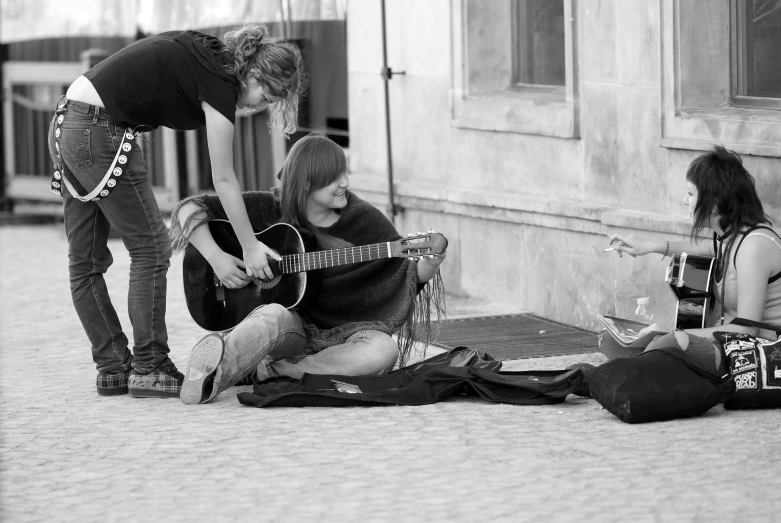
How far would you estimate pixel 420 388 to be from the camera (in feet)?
15.4

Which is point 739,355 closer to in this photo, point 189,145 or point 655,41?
point 655,41

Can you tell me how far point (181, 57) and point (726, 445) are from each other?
235 cm

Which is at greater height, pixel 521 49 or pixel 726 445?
pixel 521 49

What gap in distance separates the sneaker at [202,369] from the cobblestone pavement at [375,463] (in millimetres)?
73

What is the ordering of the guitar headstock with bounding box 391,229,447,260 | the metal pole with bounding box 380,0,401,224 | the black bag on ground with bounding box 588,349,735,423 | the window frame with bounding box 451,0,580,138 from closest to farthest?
the black bag on ground with bounding box 588,349,735,423, the guitar headstock with bounding box 391,229,447,260, the window frame with bounding box 451,0,580,138, the metal pole with bounding box 380,0,401,224

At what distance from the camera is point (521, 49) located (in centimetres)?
730

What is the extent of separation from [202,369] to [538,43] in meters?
3.23

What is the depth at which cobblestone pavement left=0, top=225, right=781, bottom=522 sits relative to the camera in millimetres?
3484

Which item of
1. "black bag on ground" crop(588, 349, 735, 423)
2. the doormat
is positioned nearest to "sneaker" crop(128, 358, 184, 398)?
the doormat

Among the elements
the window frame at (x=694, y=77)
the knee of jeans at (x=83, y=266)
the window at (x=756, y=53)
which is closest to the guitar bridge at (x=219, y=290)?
the knee of jeans at (x=83, y=266)

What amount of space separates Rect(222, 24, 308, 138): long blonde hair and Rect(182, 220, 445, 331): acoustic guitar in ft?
1.87

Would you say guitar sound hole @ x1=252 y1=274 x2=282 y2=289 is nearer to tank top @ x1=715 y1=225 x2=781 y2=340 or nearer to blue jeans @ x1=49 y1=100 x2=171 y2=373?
blue jeans @ x1=49 y1=100 x2=171 y2=373

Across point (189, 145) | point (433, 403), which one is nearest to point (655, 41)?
point (433, 403)

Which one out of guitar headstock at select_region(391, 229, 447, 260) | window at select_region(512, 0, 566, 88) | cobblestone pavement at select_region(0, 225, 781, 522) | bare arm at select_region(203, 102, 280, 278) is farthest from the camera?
window at select_region(512, 0, 566, 88)
